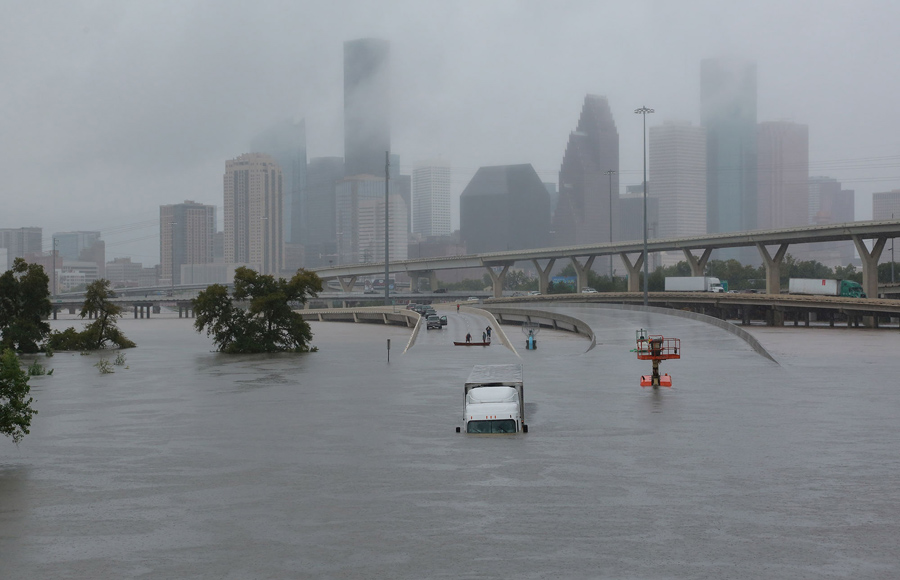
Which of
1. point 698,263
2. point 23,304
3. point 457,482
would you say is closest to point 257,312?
point 23,304

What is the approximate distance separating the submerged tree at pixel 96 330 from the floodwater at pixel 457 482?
3600 centimetres

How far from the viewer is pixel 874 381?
4847cm

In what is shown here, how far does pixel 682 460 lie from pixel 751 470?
2.16 m

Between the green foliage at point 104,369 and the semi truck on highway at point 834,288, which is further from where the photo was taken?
the semi truck on highway at point 834,288

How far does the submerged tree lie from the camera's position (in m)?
86.4

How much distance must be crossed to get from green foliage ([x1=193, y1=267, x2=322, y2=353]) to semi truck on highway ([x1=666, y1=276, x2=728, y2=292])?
73233mm

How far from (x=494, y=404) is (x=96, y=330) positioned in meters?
65.8

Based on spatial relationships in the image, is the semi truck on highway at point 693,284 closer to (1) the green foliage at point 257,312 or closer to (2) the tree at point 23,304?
(1) the green foliage at point 257,312

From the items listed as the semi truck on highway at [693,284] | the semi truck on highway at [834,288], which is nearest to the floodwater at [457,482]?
the semi truck on highway at [834,288]

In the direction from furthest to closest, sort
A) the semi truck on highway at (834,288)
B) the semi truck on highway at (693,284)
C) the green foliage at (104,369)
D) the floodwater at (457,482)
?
the semi truck on highway at (693,284), the semi truck on highway at (834,288), the green foliage at (104,369), the floodwater at (457,482)

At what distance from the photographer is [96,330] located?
89.8 metres

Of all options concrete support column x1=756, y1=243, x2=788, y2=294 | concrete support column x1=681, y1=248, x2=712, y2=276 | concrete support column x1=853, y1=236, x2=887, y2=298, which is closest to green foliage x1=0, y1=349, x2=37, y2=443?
concrete support column x1=853, y1=236, x2=887, y2=298

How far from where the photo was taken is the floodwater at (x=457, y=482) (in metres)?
18.1

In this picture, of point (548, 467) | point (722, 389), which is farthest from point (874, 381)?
point (548, 467)
